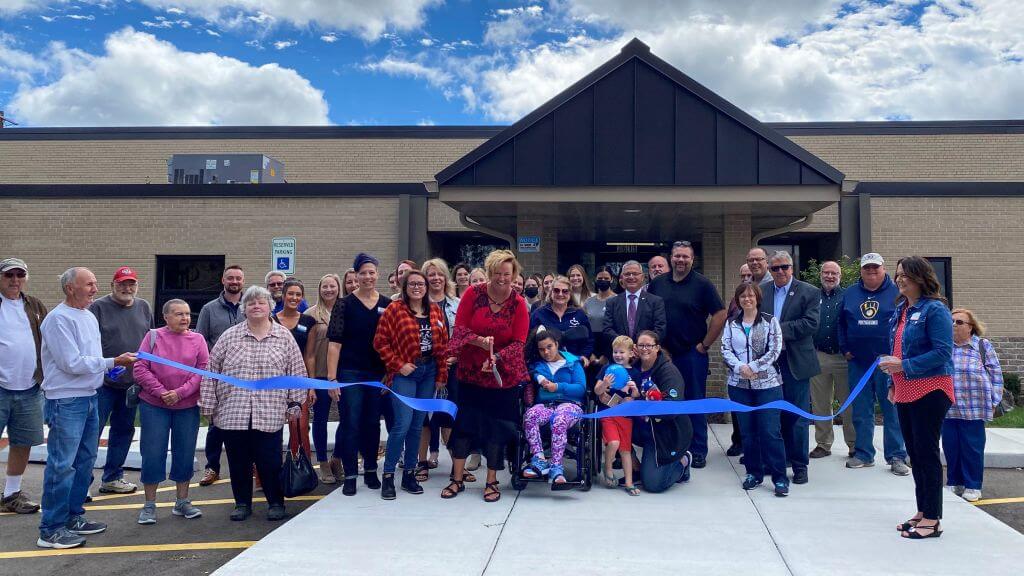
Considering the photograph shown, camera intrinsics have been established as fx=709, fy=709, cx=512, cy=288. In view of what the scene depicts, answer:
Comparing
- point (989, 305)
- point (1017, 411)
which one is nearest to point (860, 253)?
point (989, 305)

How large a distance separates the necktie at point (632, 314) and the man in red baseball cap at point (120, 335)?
445 cm

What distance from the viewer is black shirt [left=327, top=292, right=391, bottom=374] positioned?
600 centimetres

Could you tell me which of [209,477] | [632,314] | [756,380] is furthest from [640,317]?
[209,477]

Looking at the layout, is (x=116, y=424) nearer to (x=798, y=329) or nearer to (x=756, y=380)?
(x=756, y=380)

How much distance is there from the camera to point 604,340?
7.02 m

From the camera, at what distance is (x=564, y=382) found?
6203 millimetres

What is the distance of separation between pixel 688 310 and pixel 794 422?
56.2 inches

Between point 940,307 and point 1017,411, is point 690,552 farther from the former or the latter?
point 1017,411

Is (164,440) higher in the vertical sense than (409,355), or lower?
lower

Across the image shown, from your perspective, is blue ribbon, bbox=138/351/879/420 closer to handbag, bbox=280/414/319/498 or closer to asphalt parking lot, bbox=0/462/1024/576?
handbag, bbox=280/414/319/498

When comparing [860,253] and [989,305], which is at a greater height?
[860,253]

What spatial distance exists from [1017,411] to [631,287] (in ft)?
30.9

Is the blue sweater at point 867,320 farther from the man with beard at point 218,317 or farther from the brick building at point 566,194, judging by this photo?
the man with beard at point 218,317

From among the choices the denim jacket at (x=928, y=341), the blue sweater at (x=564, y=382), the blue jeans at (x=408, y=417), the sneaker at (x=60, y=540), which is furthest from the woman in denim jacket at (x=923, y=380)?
the sneaker at (x=60, y=540)
